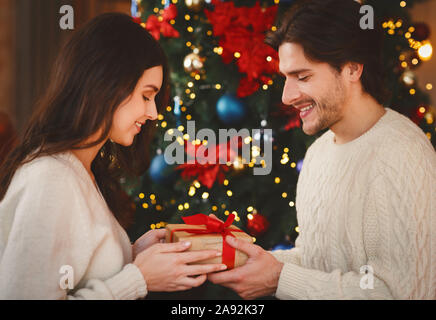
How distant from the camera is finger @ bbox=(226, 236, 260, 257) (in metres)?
1.40

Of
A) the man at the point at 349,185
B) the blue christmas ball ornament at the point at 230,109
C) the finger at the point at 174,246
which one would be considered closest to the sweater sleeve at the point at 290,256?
the man at the point at 349,185

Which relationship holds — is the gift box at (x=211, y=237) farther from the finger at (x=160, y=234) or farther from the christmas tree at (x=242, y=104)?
the christmas tree at (x=242, y=104)

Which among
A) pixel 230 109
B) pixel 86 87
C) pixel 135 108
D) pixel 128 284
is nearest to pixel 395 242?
pixel 128 284

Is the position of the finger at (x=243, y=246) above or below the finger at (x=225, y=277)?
above

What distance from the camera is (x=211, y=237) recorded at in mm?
1409

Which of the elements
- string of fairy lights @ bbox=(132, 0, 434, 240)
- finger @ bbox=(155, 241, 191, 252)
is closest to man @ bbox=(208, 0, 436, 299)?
finger @ bbox=(155, 241, 191, 252)

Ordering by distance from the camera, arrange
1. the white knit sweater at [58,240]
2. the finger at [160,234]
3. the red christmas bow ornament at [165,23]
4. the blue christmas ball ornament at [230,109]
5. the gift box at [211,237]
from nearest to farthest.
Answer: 1. the white knit sweater at [58,240]
2. the gift box at [211,237]
3. the finger at [160,234]
4. the blue christmas ball ornament at [230,109]
5. the red christmas bow ornament at [165,23]

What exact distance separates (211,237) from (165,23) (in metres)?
1.47

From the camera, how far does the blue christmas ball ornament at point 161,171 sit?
2.49m

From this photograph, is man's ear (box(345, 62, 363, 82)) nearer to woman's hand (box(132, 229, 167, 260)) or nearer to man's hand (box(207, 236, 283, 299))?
man's hand (box(207, 236, 283, 299))

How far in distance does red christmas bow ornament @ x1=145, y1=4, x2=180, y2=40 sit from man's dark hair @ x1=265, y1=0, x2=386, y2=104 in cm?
98

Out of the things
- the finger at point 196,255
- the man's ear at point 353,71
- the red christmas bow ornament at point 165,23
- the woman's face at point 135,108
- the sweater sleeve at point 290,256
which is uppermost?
the red christmas bow ornament at point 165,23

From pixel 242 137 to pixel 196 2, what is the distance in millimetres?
787

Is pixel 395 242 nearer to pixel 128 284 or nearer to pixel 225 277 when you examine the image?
pixel 225 277
